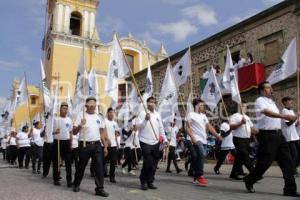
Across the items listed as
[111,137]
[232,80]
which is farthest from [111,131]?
[232,80]

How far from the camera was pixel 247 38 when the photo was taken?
811 inches

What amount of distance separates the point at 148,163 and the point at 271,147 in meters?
2.44

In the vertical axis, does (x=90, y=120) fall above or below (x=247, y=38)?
below

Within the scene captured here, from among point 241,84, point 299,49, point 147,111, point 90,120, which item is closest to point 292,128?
point 147,111

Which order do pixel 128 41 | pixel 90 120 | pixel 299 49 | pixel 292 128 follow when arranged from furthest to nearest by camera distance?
pixel 128 41 < pixel 299 49 < pixel 292 128 < pixel 90 120

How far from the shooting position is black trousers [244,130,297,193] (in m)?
7.04

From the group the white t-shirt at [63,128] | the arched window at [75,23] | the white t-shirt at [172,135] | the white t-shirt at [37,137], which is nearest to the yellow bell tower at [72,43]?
the arched window at [75,23]

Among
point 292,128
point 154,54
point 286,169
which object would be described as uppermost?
point 154,54

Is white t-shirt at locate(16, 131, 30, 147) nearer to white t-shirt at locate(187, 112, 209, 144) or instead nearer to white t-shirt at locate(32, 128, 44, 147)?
white t-shirt at locate(32, 128, 44, 147)

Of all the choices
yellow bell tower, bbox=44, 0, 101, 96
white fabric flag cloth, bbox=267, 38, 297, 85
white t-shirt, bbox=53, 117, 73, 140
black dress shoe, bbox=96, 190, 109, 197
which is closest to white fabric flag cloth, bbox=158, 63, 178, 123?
white fabric flag cloth, bbox=267, 38, 297, 85

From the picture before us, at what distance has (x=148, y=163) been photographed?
8.06m

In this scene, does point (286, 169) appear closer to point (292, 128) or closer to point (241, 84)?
point (292, 128)

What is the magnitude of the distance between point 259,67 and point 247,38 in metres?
2.11

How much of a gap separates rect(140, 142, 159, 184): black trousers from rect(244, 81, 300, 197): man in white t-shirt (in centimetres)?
194
